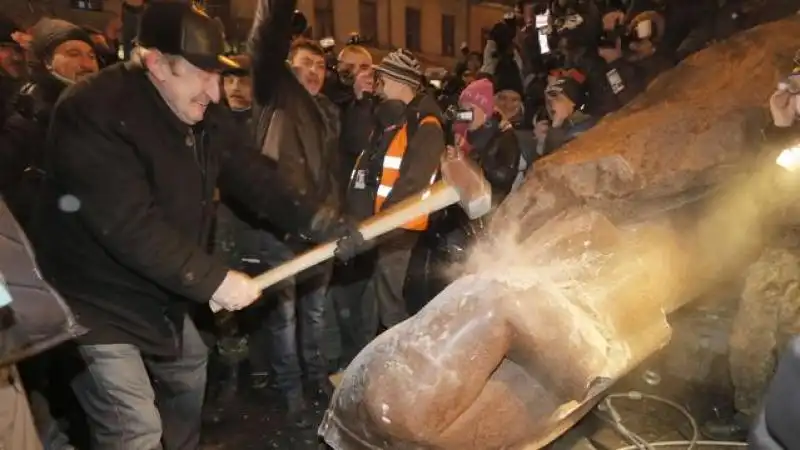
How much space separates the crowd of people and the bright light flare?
1.82m

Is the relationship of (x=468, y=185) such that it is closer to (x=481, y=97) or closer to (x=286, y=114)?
(x=286, y=114)

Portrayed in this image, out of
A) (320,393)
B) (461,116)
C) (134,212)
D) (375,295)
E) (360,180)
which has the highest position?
(134,212)

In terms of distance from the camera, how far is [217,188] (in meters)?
3.86

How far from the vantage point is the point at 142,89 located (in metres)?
3.14

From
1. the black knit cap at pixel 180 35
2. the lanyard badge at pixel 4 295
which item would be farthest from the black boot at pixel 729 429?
the lanyard badge at pixel 4 295

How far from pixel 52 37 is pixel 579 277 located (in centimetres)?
367

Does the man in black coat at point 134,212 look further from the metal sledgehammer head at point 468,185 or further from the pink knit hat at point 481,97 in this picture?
the pink knit hat at point 481,97

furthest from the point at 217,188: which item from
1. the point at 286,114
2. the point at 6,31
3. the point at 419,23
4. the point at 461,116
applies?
the point at 419,23

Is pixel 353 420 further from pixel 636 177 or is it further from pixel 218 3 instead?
pixel 218 3

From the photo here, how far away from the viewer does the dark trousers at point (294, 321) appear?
15.8ft

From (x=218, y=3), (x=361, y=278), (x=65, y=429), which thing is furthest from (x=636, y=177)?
(x=218, y=3)

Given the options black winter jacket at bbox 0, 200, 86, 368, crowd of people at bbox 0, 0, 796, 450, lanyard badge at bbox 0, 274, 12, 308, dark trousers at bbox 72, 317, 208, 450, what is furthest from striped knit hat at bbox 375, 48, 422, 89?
lanyard badge at bbox 0, 274, 12, 308

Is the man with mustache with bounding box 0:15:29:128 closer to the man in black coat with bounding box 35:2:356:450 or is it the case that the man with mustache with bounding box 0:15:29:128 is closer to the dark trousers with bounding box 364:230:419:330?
the man in black coat with bounding box 35:2:356:450

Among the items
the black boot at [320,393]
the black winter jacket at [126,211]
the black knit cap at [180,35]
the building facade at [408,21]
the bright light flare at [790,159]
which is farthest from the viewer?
the building facade at [408,21]
